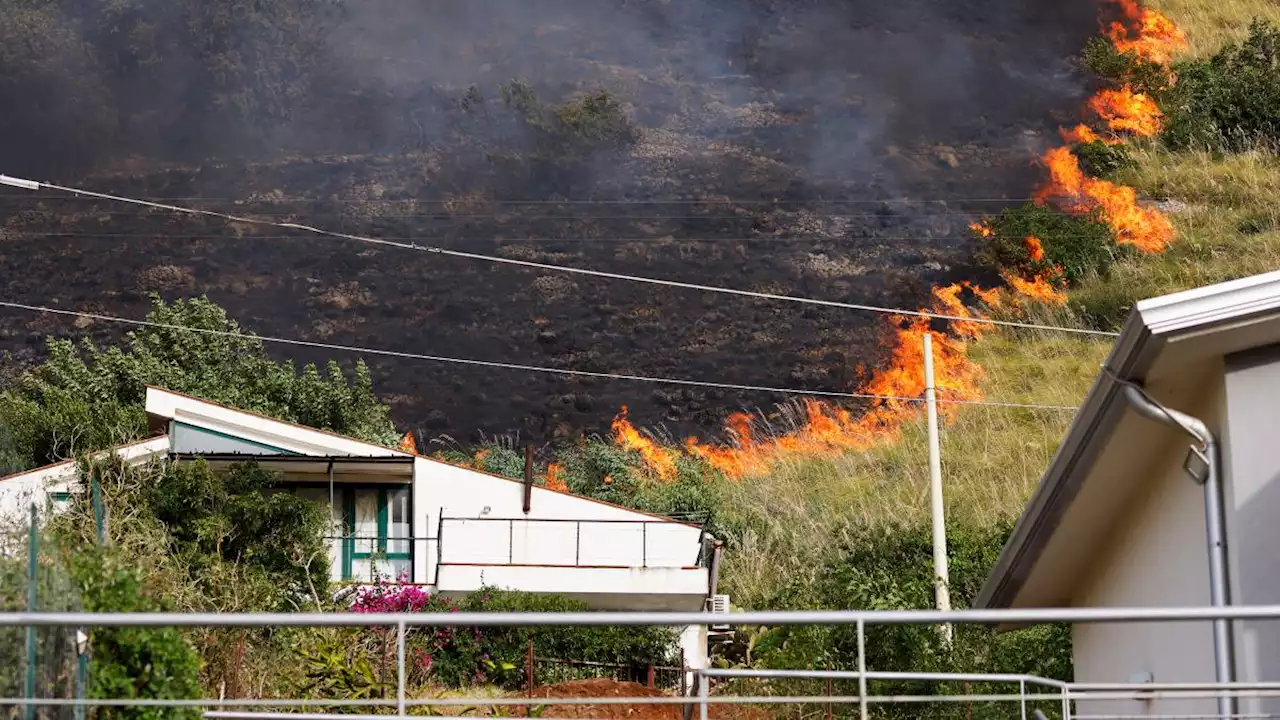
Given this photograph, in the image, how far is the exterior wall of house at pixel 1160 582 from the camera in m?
7.41

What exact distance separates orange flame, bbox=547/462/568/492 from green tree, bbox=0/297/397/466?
4.16 metres

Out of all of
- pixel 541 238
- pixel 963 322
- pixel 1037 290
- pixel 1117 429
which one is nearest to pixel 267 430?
pixel 1117 429

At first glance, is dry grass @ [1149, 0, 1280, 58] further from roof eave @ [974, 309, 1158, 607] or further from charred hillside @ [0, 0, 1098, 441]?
roof eave @ [974, 309, 1158, 607]

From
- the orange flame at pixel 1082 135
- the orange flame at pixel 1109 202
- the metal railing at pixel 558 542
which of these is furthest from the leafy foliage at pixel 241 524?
the orange flame at pixel 1082 135

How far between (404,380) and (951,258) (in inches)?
823

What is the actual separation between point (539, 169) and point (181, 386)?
1312 inches

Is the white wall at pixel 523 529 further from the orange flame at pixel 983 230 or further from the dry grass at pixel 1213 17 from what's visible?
the dry grass at pixel 1213 17

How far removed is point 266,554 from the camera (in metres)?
21.9

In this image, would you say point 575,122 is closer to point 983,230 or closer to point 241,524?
point 983,230

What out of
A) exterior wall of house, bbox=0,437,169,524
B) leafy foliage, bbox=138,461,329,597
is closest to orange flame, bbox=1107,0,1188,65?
exterior wall of house, bbox=0,437,169,524

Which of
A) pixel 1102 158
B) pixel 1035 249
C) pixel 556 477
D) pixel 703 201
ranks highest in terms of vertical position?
pixel 703 201

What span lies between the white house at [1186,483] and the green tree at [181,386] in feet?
90.0

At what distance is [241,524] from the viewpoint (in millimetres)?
21891

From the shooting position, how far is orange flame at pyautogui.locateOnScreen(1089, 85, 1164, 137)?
60.7 metres
